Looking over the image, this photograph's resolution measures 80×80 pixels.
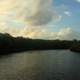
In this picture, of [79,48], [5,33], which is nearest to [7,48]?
[5,33]

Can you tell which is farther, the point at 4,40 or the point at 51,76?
the point at 4,40

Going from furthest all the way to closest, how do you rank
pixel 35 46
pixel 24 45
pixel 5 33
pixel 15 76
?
pixel 35 46
pixel 24 45
pixel 5 33
pixel 15 76

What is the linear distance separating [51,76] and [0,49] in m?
77.0

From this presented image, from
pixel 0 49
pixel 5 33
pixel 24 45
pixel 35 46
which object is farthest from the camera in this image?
pixel 35 46

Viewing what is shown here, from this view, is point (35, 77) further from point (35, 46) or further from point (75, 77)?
point (35, 46)

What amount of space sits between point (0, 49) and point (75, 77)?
79.5 metres

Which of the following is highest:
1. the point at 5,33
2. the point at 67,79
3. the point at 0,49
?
the point at 5,33

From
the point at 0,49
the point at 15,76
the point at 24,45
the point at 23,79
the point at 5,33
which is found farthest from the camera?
the point at 24,45

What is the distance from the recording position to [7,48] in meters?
130

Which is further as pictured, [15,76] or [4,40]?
[4,40]

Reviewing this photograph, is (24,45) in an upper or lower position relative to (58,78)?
upper

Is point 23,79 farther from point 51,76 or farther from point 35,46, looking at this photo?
point 35,46

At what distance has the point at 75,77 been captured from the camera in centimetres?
4469

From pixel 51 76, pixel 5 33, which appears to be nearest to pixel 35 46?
pixel 5 33
